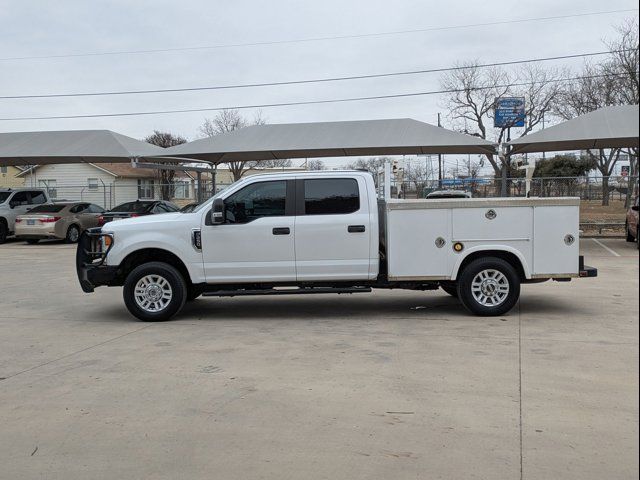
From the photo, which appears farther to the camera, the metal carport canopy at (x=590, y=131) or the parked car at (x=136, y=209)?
the parked car at (x=136, y=209)

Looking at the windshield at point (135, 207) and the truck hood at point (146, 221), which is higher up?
the windshield at point (135, 207)

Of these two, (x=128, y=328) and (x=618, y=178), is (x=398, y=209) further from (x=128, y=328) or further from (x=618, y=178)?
(x=618, y=178)

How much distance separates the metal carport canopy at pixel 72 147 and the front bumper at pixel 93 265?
17534 millimetres

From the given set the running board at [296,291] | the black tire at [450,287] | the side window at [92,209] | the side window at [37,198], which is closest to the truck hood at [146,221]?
the running board at [296,291]

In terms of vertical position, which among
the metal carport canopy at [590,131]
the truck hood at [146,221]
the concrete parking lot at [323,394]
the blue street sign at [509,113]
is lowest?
the concrete parking lot at [323,394]

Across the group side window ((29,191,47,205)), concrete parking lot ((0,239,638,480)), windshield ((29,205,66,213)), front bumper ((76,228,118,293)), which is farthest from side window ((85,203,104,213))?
front bumper ((76,228,118,293))

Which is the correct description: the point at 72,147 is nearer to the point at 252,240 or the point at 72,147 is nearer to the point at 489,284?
the point at 252,240

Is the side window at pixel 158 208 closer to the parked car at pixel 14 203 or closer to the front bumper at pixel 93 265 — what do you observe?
the parked car at pixel 14 203

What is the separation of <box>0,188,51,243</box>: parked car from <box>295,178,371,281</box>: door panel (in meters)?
19.0

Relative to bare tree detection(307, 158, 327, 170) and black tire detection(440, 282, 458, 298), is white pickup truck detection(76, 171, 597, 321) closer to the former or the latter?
black tire detection(440, 282, 458, 298)

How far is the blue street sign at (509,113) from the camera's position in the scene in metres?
43.4

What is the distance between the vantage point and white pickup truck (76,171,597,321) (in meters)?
8.41

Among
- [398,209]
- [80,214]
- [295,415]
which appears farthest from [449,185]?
[295,415]

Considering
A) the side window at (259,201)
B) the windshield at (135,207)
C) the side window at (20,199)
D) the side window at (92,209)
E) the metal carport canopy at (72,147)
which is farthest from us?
the metal carport canopy at (72,147)
